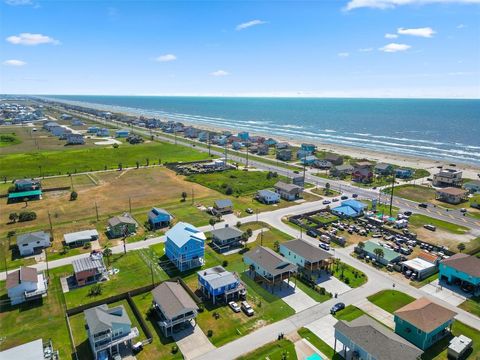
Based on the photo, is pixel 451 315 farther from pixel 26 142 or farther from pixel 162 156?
pixel 26 142

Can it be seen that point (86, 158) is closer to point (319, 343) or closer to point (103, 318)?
point (103, 318)

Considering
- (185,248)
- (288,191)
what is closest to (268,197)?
(288,191)

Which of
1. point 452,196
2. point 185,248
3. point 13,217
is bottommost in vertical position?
point 13,217

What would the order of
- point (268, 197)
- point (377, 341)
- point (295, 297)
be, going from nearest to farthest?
point (377, 341) → point (295, 297) → point (268, 197)

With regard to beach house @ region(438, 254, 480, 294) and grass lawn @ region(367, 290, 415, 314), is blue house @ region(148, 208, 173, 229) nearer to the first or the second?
grass lawn @ region(367, 290, 415, 314)

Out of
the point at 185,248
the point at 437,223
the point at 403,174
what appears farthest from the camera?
the point at 403,174

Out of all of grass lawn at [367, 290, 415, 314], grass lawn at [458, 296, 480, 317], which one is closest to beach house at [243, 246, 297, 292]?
grass lawn at [367, 290, 415, 314]

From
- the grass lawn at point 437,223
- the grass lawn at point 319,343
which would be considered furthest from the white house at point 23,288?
the grass lawn at point 437,223
